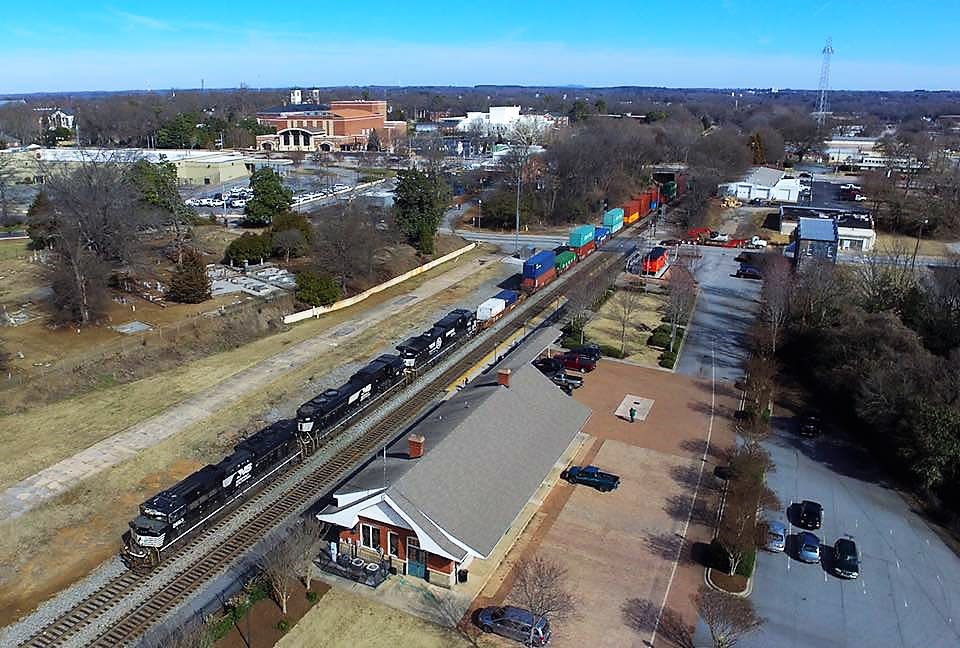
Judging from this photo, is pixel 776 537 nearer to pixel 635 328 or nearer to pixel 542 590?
pixel 542 590

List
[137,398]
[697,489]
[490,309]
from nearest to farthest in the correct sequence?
[697,489], [137,398], [490,309]

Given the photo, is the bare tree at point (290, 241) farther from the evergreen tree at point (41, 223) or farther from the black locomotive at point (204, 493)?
the black locomotive at point (204, 493)

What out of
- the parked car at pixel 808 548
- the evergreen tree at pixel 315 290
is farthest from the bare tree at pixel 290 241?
the parked car at pixel 808 548

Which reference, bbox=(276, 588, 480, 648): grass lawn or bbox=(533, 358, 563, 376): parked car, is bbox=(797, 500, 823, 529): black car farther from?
bbox=(533, 358, 563, 376): parked car

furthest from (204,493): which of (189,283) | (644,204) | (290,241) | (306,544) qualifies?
(644,204)

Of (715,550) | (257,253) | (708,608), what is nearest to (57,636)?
(708,608)

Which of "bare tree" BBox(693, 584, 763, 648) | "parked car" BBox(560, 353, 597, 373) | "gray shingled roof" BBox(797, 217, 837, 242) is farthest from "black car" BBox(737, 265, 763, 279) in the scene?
"bare tree" BBox(693, 584, 763, 648)
